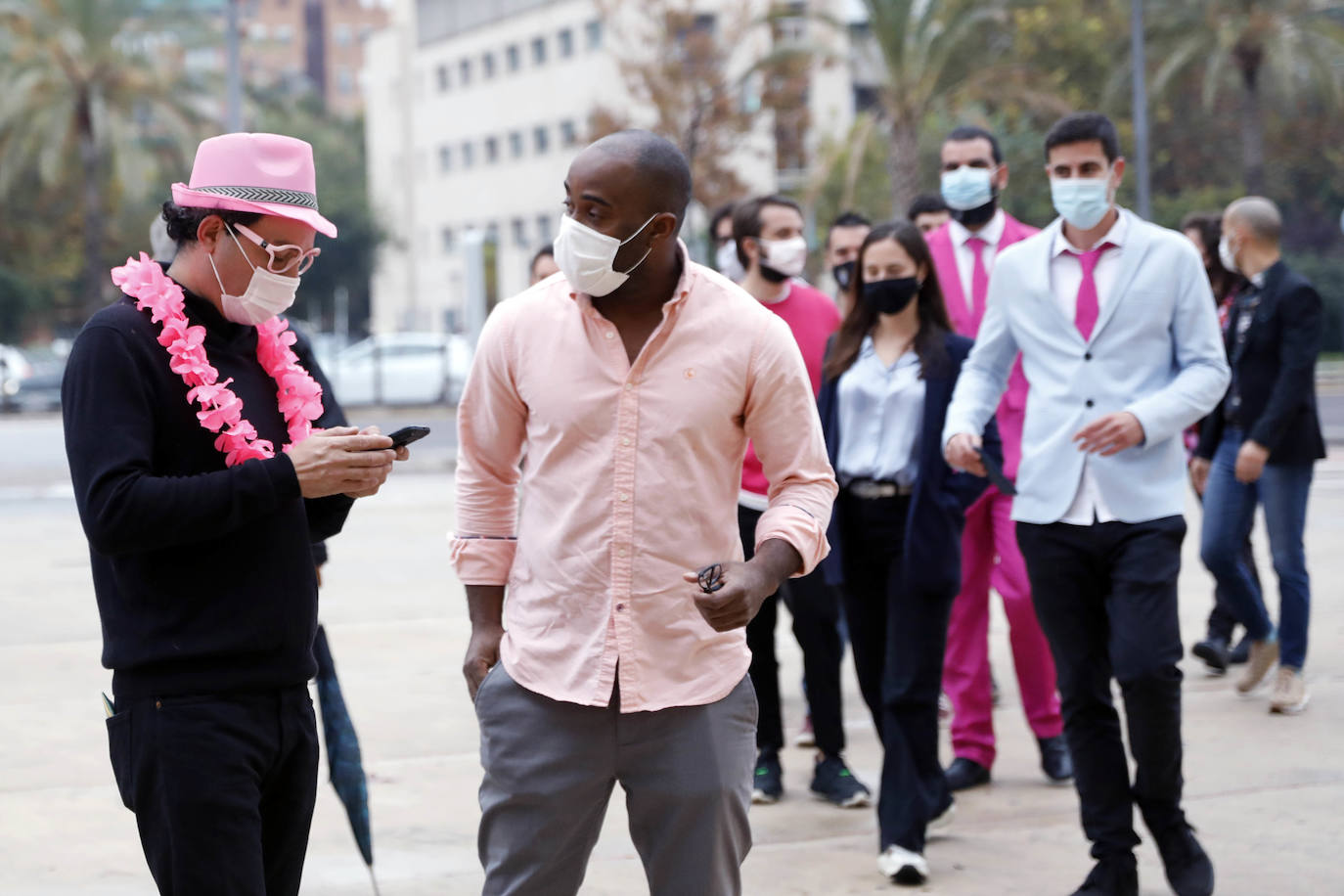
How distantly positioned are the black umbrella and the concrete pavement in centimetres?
37

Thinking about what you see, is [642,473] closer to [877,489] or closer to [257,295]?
[257,295]

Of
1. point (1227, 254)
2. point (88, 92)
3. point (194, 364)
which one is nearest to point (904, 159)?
point (88, 92)

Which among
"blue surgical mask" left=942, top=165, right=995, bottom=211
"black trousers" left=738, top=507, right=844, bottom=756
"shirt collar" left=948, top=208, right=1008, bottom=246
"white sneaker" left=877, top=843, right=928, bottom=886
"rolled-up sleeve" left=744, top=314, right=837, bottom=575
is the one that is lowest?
"white sneaker" left=877, top=843, right=928, bottom=886

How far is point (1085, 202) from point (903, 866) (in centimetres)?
194

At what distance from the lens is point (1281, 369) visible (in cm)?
713

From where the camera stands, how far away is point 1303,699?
711 cm

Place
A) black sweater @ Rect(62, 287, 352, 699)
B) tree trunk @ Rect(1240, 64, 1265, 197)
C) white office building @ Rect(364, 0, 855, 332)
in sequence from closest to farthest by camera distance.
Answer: black sweater @ Rect(62, 287, 352, 699) → tree trunk @ Rect(1240, 64, 1265, 197) → white office building @ Rect(364, 0, 855, 332)

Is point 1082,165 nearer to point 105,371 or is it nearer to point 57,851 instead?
point 105,371

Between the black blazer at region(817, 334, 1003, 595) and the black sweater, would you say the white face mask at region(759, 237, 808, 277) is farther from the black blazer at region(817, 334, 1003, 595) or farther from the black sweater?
the black sweater

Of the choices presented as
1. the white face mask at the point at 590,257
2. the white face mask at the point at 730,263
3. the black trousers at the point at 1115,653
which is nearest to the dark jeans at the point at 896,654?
the black trousers at the point at 1115,653

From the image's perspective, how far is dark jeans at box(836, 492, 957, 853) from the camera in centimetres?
503

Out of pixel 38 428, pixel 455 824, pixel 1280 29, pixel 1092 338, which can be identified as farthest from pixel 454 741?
pixel 1280 29

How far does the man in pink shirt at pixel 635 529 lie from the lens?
10.7 feet

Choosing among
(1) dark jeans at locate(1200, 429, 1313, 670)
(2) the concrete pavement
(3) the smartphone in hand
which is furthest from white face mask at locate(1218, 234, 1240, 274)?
(3) the smartphone in hand
